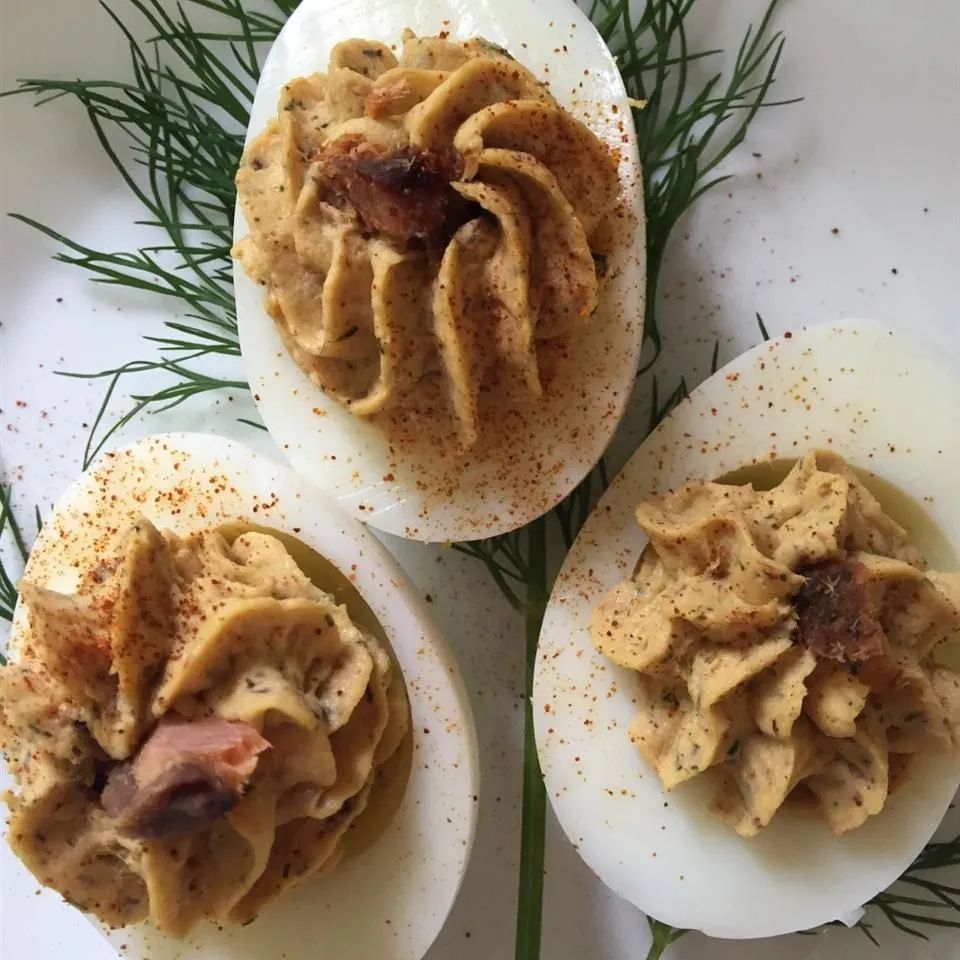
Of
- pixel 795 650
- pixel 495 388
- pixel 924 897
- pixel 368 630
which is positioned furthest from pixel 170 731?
pixel 924 897

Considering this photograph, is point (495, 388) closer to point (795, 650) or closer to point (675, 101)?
point (795, 650)

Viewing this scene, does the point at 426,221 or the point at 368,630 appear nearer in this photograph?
the point at 426,221

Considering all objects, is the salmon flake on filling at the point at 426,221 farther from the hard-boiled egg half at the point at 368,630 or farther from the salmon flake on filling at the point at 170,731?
the salmon flake on filling at the point at 170,731

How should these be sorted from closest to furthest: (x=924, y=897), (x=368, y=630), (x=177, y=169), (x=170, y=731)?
(x=170, y=731) → (x=368, y=630) → (x=924, y=897) → (x=177, y=169)

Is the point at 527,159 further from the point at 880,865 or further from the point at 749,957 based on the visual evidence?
the point at 749,957

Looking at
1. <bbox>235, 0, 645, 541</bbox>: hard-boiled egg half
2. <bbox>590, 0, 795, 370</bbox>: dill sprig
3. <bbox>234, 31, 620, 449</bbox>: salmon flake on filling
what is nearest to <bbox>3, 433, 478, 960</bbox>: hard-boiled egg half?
<bbox>235, 0, 645, 541</bbox>: hard-boiled egg half

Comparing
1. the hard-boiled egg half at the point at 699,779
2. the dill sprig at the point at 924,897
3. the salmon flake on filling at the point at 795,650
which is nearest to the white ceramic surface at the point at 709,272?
the dill sprig at the point at 924,897
